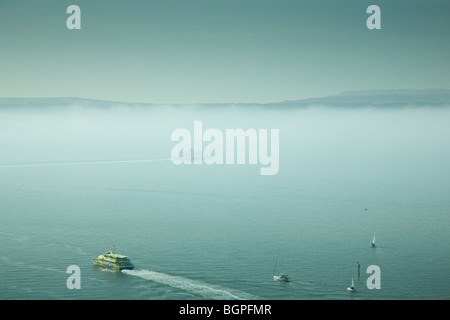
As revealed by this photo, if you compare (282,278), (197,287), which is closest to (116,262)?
(197,287)

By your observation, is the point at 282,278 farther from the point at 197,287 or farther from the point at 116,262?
the point at 116,262

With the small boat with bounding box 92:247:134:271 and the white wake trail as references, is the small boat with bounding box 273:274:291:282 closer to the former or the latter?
the white wake trail

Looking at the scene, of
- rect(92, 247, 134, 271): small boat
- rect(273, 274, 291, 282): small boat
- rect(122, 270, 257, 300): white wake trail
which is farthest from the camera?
rect(92, 247, 134, 271): small boat

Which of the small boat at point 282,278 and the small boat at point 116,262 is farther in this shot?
the small boat at point 116,262

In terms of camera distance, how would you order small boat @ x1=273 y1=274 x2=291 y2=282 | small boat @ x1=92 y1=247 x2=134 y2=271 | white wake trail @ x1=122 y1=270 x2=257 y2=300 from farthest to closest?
small boat @ x1=92 y1=247 x2=134 y2=271, small boat @ x1=273 y1=274 x2=291 y2=282, white wake trail @ x1=122 y1=270 x2=257 y2=300

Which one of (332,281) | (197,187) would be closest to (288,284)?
(332,281)

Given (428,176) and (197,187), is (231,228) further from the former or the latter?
(428,176)

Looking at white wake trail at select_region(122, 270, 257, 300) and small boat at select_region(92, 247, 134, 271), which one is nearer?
white wake trail at select_region(122, 270, 257, 300)

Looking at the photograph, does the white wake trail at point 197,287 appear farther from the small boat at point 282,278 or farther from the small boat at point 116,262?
the small boat at point 282,278
